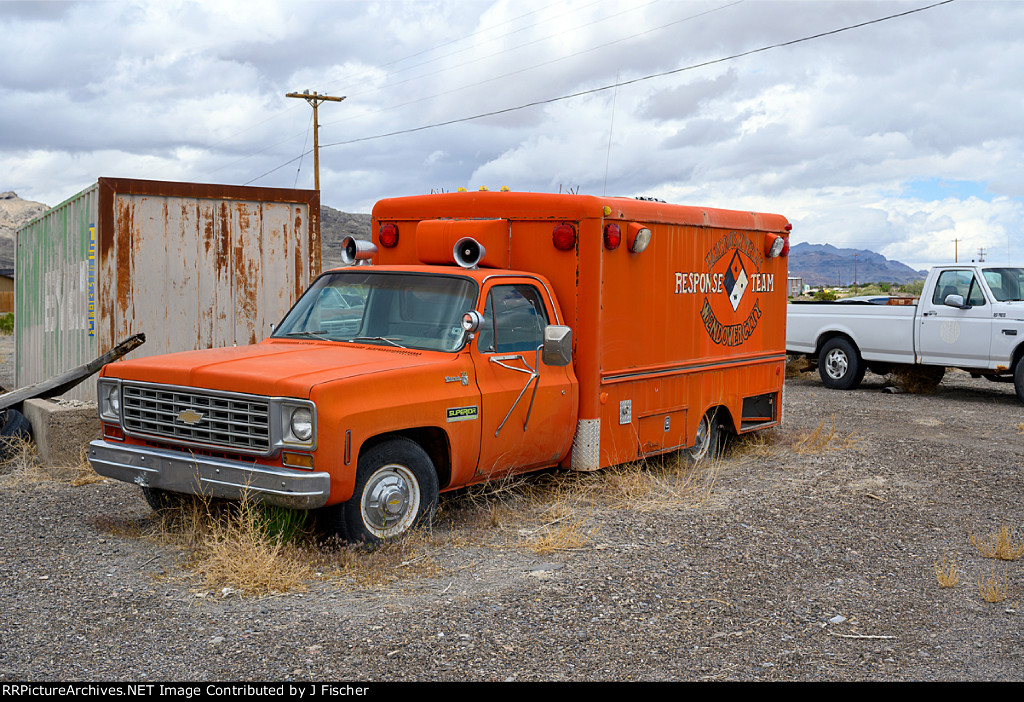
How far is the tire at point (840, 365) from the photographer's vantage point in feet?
53.8

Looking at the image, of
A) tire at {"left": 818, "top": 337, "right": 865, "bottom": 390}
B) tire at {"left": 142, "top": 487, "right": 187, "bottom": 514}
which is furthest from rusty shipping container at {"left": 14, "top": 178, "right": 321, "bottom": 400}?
tire at {"left": 818, "top": 337, "right": 865, "bottom": 390}

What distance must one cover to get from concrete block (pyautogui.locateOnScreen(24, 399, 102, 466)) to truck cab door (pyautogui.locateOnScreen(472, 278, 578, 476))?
12.5 feet

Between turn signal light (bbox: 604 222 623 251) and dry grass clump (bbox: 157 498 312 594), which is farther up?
turn signal light (bbox: 604 222 623 251)

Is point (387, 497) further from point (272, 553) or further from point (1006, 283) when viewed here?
point (1006, 283)

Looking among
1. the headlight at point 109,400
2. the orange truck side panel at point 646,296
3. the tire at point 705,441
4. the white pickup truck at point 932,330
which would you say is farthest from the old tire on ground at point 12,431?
the white pickup truck at point 932,330

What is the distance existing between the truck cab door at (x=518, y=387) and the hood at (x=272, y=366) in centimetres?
44

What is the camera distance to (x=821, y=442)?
10570mm

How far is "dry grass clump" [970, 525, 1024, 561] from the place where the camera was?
6.51 metres

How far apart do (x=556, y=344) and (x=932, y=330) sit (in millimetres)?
10349

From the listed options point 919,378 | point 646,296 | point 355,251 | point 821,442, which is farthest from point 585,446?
point 919,378

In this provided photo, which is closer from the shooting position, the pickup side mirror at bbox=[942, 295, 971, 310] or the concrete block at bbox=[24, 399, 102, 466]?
the concrete block at bbox=[24, 399, 102, 466]

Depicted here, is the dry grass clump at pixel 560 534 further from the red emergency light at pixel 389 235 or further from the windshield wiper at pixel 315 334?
the red emergency light at pixel 389 235

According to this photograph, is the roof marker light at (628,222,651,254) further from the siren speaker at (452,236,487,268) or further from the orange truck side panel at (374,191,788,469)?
the siren speaker at (452,236,487,268)
